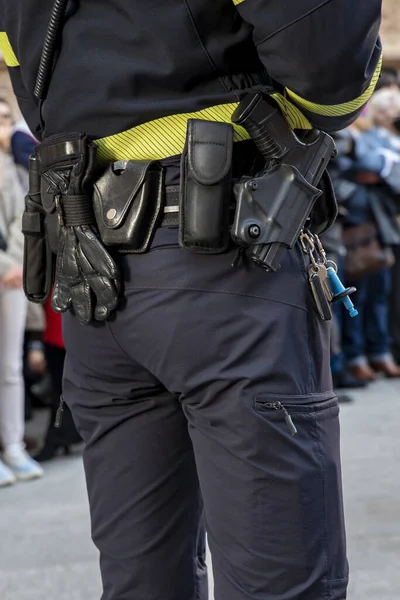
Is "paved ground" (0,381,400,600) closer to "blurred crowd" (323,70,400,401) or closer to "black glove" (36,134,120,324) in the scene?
"blurred crowd" (323,70,400,401)

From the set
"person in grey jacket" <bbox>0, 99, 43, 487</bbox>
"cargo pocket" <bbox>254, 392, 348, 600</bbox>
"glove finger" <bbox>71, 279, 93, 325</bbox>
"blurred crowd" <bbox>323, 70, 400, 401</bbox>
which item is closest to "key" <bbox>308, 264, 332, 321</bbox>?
"cargo pocket" <bbox>254, 392, 348, 600</bbox>

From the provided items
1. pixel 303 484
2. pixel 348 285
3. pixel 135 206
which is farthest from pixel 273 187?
pixel 348 285

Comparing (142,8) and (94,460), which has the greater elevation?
(142,8)

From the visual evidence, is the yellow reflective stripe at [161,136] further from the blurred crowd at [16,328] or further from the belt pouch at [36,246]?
the blurred crowd at [16,328]

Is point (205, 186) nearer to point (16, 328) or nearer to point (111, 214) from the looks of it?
point (111, 214)

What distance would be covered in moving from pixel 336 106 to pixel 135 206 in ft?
1.15

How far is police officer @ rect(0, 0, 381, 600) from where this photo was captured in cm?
140

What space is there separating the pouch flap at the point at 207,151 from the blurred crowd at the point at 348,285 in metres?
3.04

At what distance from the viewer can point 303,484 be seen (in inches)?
55.7

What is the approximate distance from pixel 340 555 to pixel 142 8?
0.90m

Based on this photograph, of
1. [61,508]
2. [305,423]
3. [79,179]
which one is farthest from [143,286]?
[61,508]

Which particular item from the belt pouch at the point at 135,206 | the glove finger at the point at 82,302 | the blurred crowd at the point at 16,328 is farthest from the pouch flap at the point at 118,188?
the blurred crowd at the point at 16,328

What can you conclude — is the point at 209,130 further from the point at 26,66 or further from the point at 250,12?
the point at 26,66

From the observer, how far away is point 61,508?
3.88m
